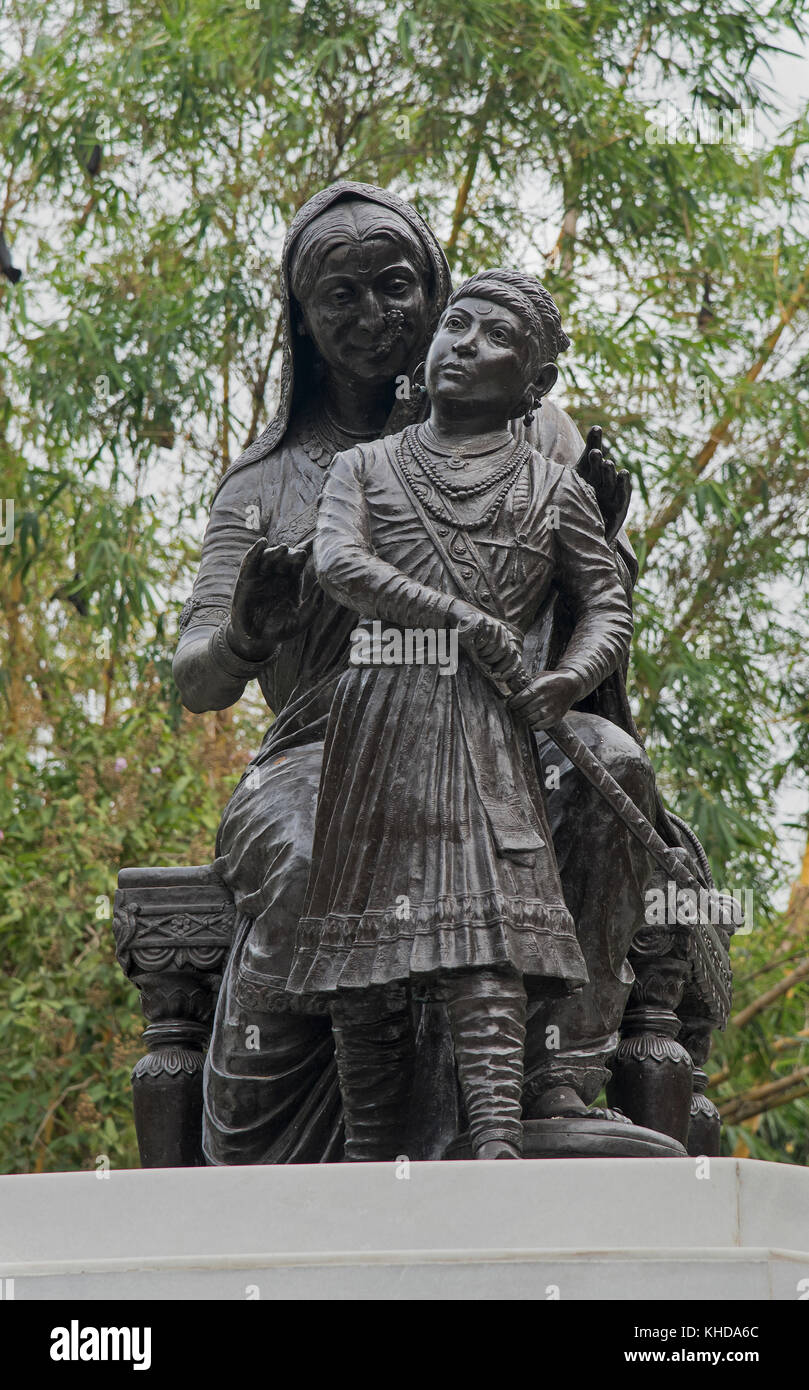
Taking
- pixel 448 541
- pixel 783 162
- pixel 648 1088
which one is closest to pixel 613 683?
pixel 448 541

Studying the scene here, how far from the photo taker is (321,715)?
5.61m

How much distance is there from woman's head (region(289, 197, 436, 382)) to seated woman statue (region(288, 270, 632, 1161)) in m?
0.60

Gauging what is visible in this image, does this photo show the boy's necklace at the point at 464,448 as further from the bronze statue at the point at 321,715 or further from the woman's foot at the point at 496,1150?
the woman's foot at the point at 496,1150

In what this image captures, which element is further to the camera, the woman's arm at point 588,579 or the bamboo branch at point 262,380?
the bamboo branch at point 262,380

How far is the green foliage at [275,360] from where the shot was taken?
35.2 feet

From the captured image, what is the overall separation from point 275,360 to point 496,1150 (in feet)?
25.1

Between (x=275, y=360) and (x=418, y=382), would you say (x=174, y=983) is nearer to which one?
(x=418, y=382)

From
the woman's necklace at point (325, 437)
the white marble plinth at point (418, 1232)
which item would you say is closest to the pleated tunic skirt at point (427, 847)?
the white marble plinth at point (418, 1232)

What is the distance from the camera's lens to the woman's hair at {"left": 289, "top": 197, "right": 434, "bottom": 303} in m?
5.80

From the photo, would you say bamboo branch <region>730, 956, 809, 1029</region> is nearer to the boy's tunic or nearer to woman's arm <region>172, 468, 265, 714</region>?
woman's arm <region>172, 468, 265, 714</region>

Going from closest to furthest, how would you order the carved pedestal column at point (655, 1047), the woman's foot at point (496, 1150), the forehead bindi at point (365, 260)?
the woman's foot at point (496, 1150)
the carved pedestal column at point (655, 1047)
the forehead bindi at point (365, 260)
